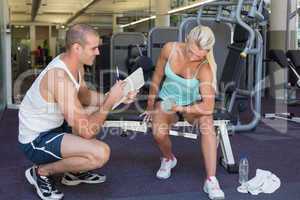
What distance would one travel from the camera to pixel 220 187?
258cm

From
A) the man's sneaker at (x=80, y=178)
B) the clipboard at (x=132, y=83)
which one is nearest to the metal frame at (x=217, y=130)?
the man's sneaker at (x=80, y=178)

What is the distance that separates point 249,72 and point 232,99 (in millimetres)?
1507

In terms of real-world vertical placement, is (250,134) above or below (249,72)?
below

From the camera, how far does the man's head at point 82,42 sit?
83.7 inches

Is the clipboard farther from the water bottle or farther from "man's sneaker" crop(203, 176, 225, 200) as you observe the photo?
the water bottle

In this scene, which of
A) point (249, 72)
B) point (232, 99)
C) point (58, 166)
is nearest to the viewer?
point (58, 166)

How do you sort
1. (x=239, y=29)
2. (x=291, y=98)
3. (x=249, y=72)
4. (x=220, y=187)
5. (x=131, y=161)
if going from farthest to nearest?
(x=291, y=98) < (x=249, y=72) < (x=239, y=29) < (x=131, y=161) < (x=220, y=187)

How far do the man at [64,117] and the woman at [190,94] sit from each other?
1.55ft

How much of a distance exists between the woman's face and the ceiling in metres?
8.40

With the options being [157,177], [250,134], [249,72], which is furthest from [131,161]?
[249,72]

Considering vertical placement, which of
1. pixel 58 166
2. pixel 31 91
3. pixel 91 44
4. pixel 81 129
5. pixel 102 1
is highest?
pixel 102 1

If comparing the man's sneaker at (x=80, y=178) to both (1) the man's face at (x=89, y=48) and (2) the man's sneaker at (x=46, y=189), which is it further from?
(1) the man's face at (x=89, y=48)

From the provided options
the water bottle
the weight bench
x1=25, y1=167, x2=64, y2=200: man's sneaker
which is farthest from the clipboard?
the weight bench

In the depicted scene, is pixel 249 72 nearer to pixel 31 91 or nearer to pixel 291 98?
pixel 291 98
